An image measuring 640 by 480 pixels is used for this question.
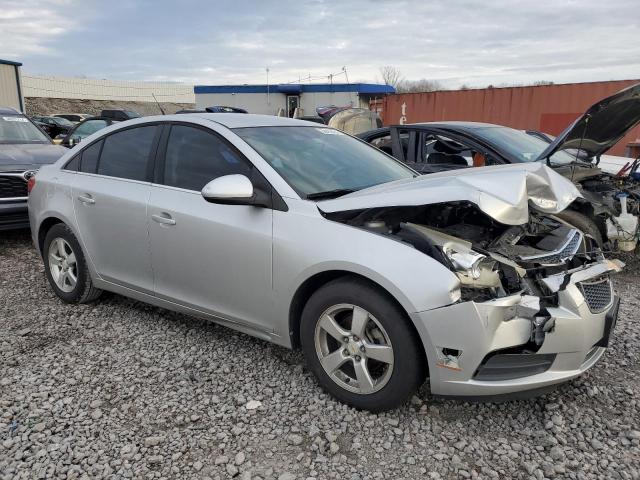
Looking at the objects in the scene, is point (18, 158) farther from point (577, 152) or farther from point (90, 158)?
point (577, 152)

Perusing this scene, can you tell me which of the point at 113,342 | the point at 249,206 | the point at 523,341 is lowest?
the point at 113,342

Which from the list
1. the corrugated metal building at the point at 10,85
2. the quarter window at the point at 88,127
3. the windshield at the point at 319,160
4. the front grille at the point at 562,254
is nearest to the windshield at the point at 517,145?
the windshield at the point at 319,160

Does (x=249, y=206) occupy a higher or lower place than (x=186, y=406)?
higher

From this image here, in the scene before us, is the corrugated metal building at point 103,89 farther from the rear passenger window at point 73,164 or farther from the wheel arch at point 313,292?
the wheel arch at point 313,292

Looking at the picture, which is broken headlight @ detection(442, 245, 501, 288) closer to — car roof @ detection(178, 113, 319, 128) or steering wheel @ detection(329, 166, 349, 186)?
steering wheel @ detection(329, 166, 349, 186)

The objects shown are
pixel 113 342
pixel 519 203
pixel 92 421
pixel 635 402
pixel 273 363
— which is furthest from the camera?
pixel 113 342

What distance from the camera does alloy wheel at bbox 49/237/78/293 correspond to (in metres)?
4.32

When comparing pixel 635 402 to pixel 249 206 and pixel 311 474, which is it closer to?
pixel 311 474

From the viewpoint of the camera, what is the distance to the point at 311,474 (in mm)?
2383

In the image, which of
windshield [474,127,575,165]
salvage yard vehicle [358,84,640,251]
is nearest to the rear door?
salvage yard vehicle [358,84,640,251]

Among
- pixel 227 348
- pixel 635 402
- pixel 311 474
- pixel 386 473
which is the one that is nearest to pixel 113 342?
pixel 227 348

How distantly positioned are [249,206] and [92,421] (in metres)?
1.45

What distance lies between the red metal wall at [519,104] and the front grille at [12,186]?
14695 mm

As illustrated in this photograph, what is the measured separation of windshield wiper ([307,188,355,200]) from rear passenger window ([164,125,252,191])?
1.46 ft
